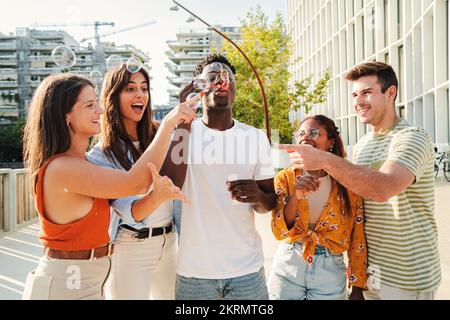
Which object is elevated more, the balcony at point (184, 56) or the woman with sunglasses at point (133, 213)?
the balcony at point (184, 56)

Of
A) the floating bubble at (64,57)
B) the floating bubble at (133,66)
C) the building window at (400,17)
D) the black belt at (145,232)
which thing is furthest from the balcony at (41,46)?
the black belt at (145,232)

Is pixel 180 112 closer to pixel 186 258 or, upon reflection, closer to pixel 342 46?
pixel 186 258

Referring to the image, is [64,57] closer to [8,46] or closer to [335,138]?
[335,138]

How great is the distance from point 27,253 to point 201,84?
5.52m

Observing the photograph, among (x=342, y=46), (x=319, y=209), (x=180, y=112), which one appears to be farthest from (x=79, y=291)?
(x=342, y=46)

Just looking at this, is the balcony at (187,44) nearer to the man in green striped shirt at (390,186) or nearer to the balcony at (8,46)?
the balcony at (8,46)

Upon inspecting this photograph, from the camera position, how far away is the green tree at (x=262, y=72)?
18406 mm

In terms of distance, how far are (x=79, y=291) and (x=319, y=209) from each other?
132cm

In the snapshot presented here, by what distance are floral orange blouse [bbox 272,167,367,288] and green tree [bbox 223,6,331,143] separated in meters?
15.7

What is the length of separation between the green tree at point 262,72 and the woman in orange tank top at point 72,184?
632 inches

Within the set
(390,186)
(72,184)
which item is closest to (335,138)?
(390,186)
